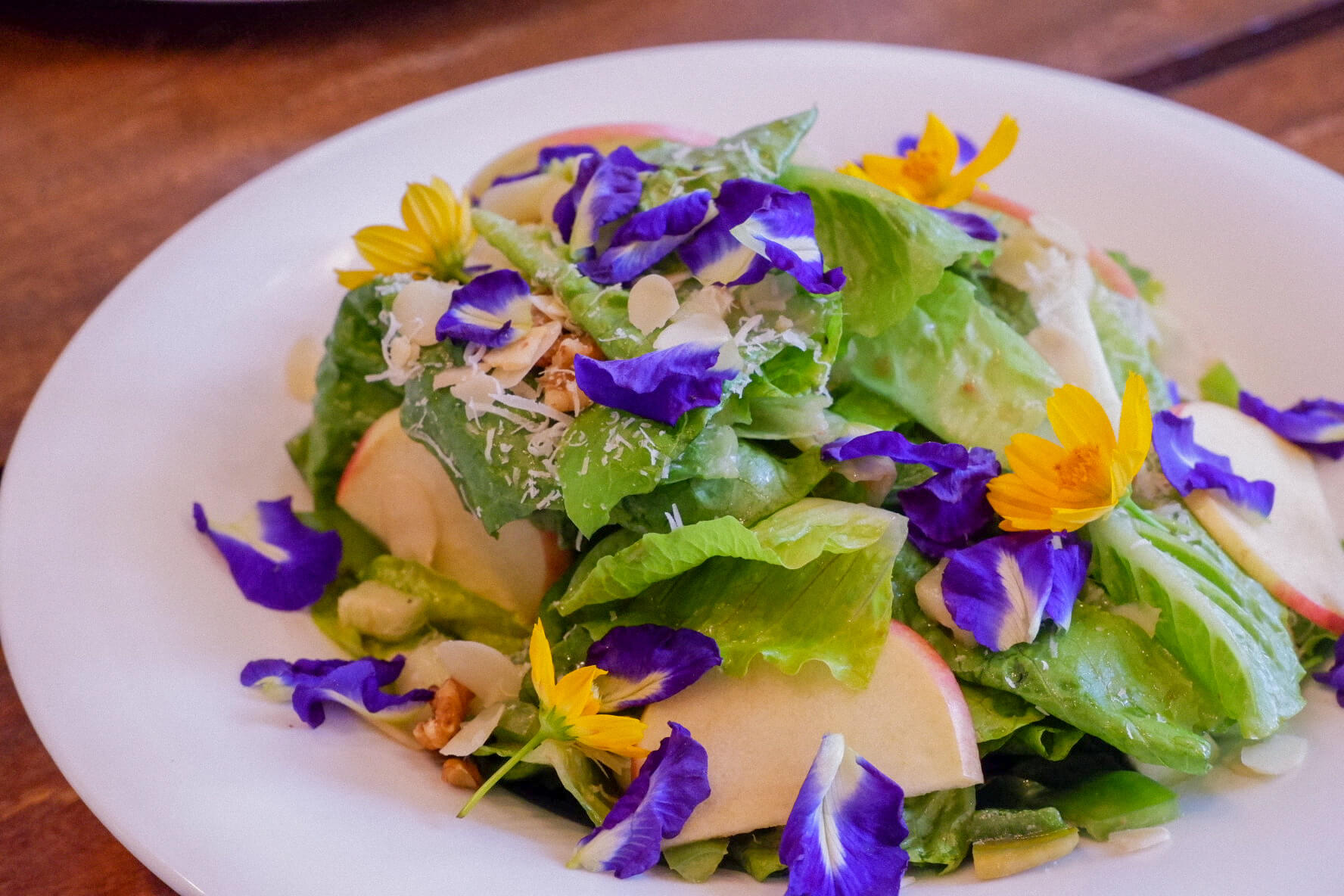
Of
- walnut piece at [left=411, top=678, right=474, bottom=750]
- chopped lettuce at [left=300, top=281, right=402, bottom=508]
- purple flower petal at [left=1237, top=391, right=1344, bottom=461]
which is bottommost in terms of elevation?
purple flower petal at [left=1237, top=391, right=1344, bottom=461]

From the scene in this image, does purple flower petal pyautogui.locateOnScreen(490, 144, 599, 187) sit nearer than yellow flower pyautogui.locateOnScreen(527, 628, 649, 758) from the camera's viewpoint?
No

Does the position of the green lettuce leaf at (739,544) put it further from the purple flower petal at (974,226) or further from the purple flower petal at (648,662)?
the purple flower petal at (974,226)

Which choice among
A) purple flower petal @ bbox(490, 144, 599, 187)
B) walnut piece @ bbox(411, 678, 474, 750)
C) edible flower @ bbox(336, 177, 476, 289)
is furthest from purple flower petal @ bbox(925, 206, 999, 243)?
walnut piece @ bbox(411, 678, 474, 750)

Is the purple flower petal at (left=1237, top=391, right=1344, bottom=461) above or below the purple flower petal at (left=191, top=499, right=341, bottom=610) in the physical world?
below

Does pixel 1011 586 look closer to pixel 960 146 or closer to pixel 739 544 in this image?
pixel 739 544

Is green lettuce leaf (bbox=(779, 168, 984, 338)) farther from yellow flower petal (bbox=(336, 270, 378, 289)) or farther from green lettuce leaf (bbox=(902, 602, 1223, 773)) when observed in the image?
yellow flower petal (bbox=(336, 270, 378, 289))

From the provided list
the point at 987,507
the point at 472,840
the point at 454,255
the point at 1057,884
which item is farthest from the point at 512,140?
the point at 1057,884

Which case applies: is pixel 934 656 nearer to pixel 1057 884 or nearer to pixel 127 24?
pixel 1057 884
